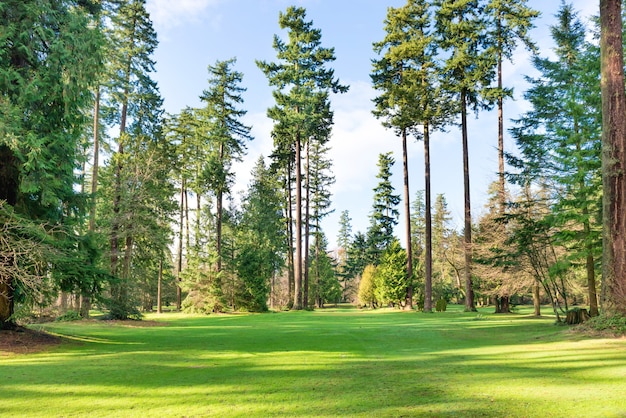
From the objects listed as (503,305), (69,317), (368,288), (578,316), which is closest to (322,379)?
(578,316)

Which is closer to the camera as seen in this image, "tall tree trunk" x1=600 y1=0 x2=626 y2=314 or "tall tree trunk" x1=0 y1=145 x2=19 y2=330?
"tall tree trunk" x1=0 y1=145 x2=19 y2=330

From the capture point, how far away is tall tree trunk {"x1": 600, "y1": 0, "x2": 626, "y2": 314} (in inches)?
431

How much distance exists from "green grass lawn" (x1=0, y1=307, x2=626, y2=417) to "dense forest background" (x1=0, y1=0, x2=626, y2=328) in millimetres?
2822

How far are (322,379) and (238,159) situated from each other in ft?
104

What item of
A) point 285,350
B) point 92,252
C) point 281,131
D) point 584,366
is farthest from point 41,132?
point 281,131

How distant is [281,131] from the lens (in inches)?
1388

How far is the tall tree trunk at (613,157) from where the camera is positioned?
35.9ft

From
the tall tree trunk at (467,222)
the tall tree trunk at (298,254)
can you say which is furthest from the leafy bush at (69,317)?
the tall tree trunk at (467,222)

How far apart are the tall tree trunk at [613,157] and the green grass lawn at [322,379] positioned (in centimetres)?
191

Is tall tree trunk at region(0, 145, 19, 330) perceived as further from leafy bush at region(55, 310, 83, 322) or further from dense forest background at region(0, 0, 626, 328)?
leafy bush at region(55, 310, 83, 322)

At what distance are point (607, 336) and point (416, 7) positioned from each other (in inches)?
1018

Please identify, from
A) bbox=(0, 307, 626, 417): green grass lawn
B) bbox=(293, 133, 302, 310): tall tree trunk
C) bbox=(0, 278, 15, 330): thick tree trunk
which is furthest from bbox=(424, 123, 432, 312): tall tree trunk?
bbox=(0, 278, 15, 330): thick tree trunk

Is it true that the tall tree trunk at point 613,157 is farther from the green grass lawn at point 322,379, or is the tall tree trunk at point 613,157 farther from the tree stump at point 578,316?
the tree stump at point 578,316

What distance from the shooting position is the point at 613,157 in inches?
446
